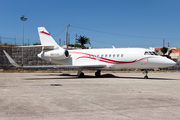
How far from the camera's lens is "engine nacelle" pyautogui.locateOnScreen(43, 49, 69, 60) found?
22.6 metres

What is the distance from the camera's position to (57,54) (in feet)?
74.7

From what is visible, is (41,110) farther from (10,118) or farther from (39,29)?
(39,29)

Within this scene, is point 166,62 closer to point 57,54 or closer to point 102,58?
point 102,58

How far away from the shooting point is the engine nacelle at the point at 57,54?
22611 mm

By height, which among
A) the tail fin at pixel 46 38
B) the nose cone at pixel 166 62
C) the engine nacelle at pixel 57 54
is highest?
the tail fin at pixel 46 38

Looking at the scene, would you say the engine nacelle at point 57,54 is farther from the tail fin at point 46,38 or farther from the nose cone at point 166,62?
the nose cone at point 166,62

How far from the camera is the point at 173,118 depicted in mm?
5645

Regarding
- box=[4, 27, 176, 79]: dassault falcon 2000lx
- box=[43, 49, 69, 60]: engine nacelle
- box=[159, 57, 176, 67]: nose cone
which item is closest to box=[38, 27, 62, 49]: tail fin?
box=[4, 27, 176, 79]: dassault falcon 2000lx

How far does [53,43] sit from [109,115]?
18.9m

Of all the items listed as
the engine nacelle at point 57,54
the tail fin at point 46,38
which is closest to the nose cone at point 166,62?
the engine nacelle at point 57,54

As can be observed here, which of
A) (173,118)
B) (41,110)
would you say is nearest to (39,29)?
(41,110)

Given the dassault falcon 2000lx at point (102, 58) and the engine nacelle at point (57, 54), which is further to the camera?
the engine nacelle at point (57, 54)

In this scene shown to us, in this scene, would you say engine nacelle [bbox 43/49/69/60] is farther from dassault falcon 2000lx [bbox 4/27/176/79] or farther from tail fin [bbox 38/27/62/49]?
tail fin [bbox 38/27/62/49]

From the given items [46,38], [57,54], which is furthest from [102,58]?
[46,38]
